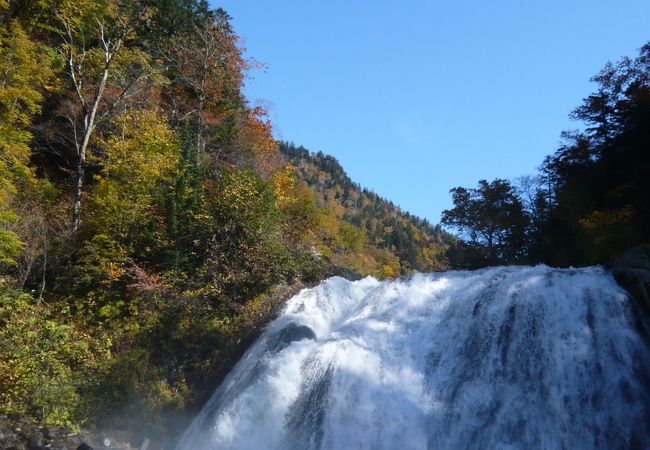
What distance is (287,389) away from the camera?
1173 centimetres

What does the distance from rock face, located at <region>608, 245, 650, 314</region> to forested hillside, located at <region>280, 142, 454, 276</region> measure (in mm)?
48874

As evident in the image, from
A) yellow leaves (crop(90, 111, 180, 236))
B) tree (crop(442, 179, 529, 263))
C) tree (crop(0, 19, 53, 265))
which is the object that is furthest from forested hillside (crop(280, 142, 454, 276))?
tree (crop(0, 19, 53, 265))

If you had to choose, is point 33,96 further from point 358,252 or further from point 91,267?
point 358,252

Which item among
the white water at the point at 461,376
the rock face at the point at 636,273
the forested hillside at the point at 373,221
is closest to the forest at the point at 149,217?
the white water at the point at 461,376

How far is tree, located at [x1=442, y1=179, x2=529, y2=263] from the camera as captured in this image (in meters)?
27.1

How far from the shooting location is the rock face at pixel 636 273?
32.2 feet

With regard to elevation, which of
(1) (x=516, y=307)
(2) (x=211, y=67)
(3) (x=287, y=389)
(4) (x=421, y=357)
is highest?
(2) (x=211, y=67)

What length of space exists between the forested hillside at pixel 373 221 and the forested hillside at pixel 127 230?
133 ft

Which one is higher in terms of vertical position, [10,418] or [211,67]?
[211,67]

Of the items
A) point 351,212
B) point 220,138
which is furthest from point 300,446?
point 351,212

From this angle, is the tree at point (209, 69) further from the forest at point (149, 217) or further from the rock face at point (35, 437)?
the rock face at point (35, 437)

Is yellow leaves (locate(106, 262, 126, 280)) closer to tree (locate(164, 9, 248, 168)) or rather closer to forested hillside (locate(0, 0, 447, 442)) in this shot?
forested hillside (locate(0, 0, 447, 442))

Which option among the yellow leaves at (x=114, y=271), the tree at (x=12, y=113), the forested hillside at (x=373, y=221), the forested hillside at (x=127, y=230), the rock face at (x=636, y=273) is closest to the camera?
the rock face at (x=636, y=273)

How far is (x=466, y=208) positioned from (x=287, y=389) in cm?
2227
